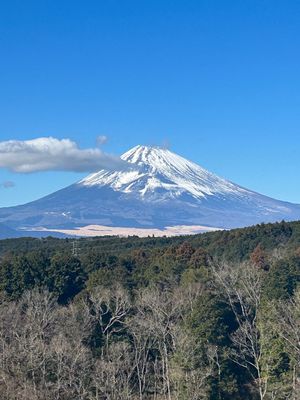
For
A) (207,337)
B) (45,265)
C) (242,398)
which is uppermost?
(45,265)

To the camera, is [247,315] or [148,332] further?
[247,315]

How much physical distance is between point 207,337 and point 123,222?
173288 mm

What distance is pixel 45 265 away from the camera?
3419 centimetres

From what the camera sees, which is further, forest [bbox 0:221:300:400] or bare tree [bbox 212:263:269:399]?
bare tree [bbox 212:263:269:399]

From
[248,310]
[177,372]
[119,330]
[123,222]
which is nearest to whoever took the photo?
[177,372]

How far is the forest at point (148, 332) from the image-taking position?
23.9 metres

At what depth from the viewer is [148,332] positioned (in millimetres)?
26516

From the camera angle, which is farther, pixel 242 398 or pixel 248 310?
pixel 248 310

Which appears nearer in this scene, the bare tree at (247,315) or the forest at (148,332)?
the forest at (148,332)

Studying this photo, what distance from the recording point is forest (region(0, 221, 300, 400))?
78.3 feet

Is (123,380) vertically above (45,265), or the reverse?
(45,265)

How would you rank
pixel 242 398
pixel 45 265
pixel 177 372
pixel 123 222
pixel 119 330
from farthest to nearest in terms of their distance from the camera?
pixel 123 222 < pixel 45 265 < pixel 119 330 < pixel 242 398 < pixel 177 372

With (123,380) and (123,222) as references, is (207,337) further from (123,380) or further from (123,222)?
(123,222)

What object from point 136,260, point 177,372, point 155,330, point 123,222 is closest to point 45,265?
point 136,260
